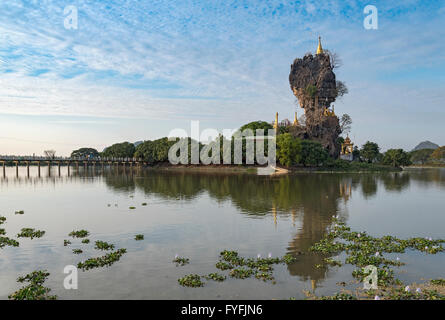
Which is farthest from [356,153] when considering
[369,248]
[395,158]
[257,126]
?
[369,248]

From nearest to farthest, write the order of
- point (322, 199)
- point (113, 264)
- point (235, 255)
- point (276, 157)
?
point (113, 264) → point (235, 255) → point (322, 199) → point (276, 157)

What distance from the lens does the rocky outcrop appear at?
96500 millimetres

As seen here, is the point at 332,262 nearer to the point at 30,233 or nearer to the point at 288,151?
→ the point at 30,233

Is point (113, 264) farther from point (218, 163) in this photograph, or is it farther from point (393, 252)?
point (218, 163)

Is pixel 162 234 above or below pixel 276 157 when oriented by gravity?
below

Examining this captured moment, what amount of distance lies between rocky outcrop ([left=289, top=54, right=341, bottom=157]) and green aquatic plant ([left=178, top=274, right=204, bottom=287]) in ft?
293

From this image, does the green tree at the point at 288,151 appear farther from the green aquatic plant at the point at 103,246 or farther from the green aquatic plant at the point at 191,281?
the green aquatic plant at the point at 191,281

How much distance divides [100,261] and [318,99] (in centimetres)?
9784

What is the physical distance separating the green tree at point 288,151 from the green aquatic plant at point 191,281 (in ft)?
227

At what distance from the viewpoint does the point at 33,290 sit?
10.1 m
